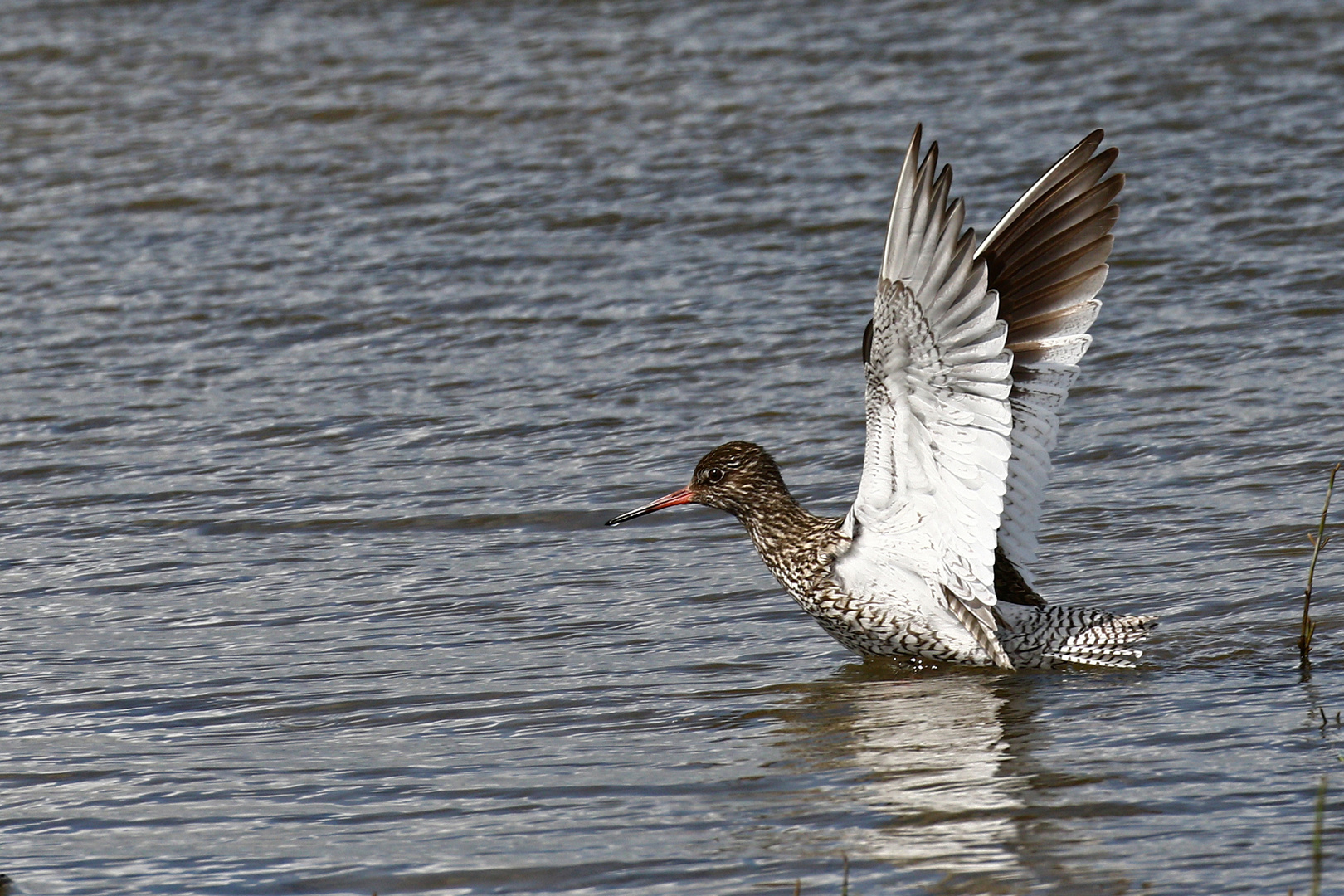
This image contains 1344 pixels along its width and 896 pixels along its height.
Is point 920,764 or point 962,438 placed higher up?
point 962,438

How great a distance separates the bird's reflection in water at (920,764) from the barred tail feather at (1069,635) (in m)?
0.13

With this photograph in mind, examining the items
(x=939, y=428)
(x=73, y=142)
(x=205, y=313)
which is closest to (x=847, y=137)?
(x=205, y=313)

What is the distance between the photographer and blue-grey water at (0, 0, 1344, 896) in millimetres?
4625

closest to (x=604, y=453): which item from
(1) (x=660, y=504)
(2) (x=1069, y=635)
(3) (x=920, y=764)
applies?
(1) (x=660, y=504)

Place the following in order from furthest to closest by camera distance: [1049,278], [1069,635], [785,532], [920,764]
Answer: [785,532] → [1069,635] → [1049,278] → [920,764]

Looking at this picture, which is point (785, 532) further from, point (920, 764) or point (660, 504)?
point (920, 764)

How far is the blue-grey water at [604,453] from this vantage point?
462cm

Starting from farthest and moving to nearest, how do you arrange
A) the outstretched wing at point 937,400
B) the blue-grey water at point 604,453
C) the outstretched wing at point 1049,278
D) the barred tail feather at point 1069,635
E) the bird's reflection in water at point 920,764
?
the barred tail feather at point 1069,635, the outstretched wing at point 1049,278, the outstretched wing at point 937,400, the blue-grey water at point 604,453, the bird's reflection in water at point 920,764

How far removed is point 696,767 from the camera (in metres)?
5.00

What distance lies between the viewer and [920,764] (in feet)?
16.2

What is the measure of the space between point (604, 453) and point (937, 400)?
272cm

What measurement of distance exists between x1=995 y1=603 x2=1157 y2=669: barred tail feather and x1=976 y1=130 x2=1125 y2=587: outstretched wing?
40 cm

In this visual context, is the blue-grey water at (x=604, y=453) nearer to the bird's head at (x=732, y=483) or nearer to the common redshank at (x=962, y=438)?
the common redshank at (x=962, y=438)

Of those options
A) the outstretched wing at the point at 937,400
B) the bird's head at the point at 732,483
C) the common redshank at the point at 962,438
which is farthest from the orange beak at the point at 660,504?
the outstretched wing at the point at 937,400
